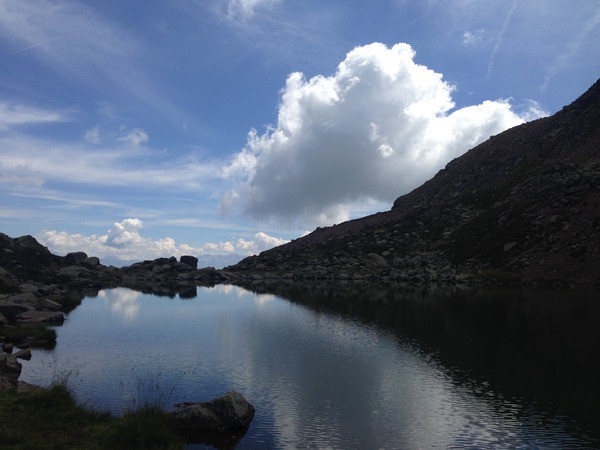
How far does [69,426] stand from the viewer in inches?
781

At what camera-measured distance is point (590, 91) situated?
520 feet

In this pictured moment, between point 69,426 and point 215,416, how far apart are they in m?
6.83

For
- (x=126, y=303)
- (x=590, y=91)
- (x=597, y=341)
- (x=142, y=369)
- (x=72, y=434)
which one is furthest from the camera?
(x=590, y=91)

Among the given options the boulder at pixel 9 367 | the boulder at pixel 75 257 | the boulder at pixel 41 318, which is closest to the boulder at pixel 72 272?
the boulder at pixel 75 257

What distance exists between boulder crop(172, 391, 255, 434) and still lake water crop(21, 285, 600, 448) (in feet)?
3.11

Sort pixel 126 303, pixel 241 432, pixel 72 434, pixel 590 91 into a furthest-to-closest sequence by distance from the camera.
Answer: pixel 590 91, pixel 126 303, pixel 241 432, pixel 72 434

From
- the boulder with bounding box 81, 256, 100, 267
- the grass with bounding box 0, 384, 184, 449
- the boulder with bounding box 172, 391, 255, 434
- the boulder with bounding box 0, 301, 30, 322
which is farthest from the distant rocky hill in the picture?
the boulder with bounding box 0, 301, 30, 322

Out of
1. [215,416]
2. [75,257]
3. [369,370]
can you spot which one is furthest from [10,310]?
[75,257]

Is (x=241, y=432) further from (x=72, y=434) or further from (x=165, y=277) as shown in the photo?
(x=165, y=277)

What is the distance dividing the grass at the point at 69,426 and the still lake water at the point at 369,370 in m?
3.66

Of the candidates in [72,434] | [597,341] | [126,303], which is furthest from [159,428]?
[126,303]

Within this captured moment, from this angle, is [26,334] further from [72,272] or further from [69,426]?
[72,272]

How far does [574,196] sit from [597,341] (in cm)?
8454

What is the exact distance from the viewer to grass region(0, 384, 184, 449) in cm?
1725
